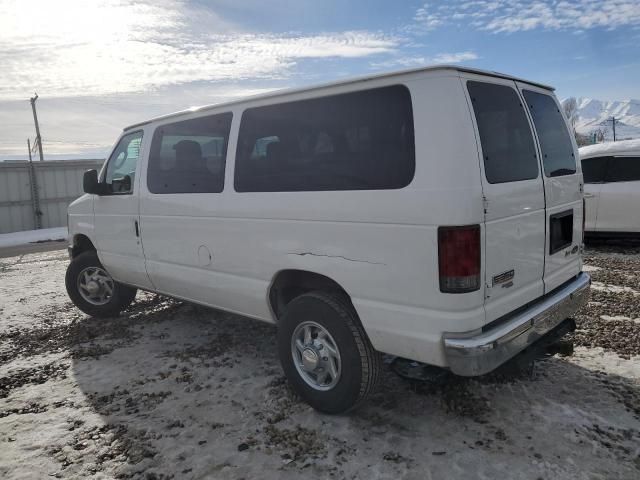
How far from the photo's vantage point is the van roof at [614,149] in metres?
8.40

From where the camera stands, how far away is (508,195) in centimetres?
289

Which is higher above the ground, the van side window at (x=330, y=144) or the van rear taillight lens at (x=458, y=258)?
the van side window at (x=330, y=144)

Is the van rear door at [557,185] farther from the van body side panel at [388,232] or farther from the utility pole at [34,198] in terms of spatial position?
the utility pole at [34,198]

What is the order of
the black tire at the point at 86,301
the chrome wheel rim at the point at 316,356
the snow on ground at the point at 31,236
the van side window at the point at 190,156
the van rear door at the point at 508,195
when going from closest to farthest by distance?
the van rear door at the point at 508,195
the chrome wheel rim at the point at 316,356
the van side window at the point at 190,156
the black tire at the point at 86,301
the snow on ground at the point at 31,236

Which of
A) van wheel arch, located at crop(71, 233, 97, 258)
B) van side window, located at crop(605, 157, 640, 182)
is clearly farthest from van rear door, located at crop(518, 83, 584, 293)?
van side window, located at crop(605, 157, 640, 182)

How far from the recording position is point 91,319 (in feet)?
19.6

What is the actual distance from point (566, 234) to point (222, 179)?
2.58 metres

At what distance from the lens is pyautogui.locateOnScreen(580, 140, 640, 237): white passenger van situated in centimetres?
832

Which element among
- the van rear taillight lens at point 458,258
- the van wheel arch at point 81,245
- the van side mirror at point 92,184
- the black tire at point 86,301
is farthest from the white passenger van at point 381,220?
the van wheel arch at point 81,245

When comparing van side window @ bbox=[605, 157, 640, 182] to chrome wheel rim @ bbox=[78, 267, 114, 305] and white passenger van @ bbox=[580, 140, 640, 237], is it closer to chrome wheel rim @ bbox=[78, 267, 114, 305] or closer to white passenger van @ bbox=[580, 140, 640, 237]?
white passenger van @ bbox=[580, 140, 640, 237]

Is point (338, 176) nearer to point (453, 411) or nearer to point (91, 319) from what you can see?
→ point (453, 411)

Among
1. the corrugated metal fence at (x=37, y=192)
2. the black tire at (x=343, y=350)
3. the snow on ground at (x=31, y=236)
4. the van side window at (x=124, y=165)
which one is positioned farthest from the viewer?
the corrugated metal fence at (x=37, y=192)

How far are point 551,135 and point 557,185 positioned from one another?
406 mm

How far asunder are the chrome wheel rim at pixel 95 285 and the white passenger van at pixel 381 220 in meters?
1.83
